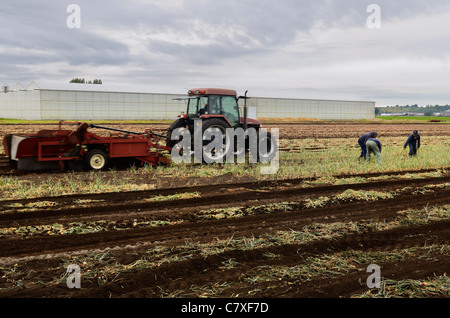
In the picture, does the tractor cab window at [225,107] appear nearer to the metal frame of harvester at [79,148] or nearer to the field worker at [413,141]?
the metal frame of harvester at [79,148]

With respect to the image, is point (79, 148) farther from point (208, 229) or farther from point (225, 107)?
point (208, 229)

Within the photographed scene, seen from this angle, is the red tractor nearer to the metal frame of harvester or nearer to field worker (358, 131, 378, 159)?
the metal frame of harvester

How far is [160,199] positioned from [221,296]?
4305mm

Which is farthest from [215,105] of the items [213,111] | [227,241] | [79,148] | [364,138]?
[227,241]

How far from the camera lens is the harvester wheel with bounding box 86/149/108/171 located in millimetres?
11273

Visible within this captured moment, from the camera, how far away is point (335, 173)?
37.9 feet

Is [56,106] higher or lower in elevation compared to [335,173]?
higher

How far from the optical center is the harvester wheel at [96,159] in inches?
444

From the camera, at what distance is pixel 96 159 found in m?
11.4

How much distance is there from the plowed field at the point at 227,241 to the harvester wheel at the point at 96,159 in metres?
2.26

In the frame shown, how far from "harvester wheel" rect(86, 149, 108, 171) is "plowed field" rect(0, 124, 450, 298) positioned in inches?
88.8

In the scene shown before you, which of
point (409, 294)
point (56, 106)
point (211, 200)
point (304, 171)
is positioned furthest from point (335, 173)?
point (56, 106)
